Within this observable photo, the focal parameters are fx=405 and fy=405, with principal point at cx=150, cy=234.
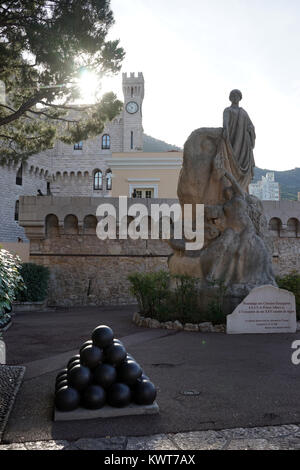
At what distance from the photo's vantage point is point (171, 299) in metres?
8.92

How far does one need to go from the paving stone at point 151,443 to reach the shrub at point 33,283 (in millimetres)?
11278

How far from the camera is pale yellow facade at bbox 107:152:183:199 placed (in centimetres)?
2748

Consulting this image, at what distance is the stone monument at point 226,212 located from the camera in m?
8.50

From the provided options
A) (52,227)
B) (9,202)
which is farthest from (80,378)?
(9,202)

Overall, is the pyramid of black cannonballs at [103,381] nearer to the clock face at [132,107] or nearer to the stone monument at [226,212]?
the stone monument at [226,212]

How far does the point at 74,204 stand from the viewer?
15812 millimetres

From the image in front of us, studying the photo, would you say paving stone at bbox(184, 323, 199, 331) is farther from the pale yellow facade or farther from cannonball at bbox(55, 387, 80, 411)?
the pale yellow facade

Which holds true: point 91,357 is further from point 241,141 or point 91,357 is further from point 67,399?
point 241,141

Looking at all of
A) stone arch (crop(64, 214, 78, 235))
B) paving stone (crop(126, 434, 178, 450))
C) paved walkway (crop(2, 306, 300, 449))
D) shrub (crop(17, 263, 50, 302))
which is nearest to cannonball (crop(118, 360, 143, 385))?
paved walkway (crop(2, 306, 300, 449))

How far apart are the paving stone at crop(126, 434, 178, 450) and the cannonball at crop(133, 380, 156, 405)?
51 cm

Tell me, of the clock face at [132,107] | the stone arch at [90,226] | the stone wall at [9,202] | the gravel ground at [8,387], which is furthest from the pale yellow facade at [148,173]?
the gravel ground at [8,387]

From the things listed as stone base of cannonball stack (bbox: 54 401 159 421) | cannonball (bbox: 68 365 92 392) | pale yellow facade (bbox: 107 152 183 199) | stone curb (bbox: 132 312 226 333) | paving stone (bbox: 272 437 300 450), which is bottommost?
stone curb (bbox: 132 312 226 333)

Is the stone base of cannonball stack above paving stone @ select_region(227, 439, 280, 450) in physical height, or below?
below

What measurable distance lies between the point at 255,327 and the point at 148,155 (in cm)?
2152
